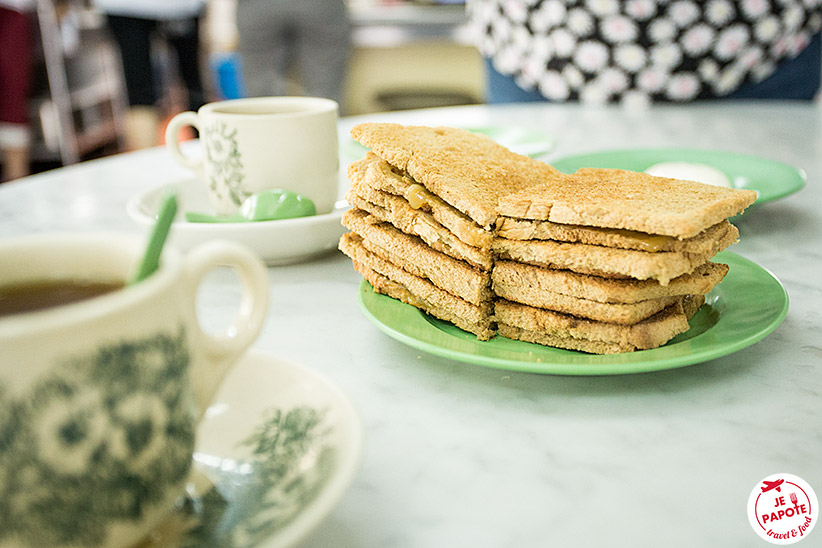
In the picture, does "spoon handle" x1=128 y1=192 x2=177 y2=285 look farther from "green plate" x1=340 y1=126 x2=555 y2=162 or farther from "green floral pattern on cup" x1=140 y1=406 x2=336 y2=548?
"green plate" x1=340 y1=126 x2=555 y2=162

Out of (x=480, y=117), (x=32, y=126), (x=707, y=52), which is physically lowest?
(x=32, y=126)

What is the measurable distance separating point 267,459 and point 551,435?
242 mm

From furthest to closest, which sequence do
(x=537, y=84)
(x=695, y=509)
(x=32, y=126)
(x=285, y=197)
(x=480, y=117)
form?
(x=32, y=126) < (x=537, y=84) < (x=480, y=117) < (x=285, y=197) < (x=695, y=509)

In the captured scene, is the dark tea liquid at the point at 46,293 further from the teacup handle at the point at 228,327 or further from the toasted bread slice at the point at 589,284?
the toasted bread slice at the point at 589,284

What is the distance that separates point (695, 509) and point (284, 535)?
0.29 metres

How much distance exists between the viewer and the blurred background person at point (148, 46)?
434 centimetres

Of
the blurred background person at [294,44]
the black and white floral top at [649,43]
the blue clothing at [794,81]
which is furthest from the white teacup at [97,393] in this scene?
the blurred background person at [294,44]

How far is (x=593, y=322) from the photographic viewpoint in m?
0.70

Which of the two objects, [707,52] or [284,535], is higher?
[707,52]

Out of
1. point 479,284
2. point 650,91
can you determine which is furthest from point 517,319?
point 650,91

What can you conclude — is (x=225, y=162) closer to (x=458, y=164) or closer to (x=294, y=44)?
(x=458, y=164)

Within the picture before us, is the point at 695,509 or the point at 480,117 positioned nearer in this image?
the point at 695,509

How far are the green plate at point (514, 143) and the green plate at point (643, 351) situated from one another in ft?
1.86

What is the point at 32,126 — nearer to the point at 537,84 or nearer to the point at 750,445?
the point at 537,84
